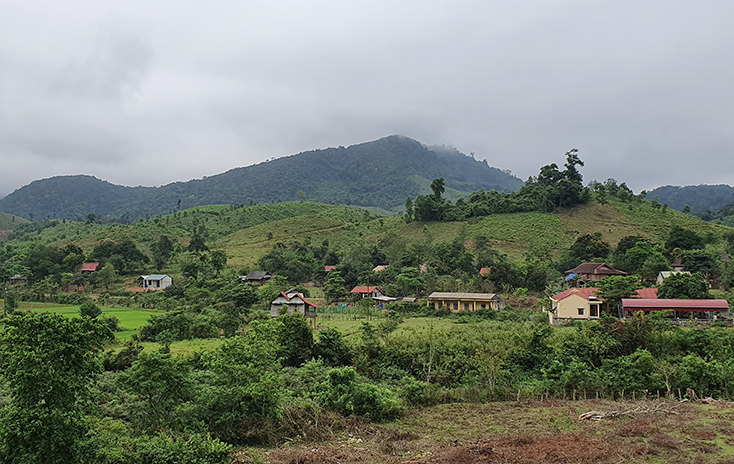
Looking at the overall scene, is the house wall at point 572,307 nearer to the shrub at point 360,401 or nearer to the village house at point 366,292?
the village house at point 366,292

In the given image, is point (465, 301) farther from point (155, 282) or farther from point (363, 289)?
point (155, 282)

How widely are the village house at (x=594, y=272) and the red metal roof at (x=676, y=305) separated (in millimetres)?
14094

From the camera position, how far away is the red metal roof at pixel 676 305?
32844mm

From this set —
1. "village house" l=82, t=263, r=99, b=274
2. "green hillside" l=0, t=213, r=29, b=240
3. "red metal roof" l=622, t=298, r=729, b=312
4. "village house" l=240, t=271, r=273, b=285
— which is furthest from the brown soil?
"green hillside" l=0, t=213, r=29, b=240

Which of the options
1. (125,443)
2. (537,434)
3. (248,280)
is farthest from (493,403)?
(248,280)

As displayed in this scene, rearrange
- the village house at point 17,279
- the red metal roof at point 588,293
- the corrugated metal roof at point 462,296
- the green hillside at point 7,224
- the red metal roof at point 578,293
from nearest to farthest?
1. the red metal roof at point 578,293
2. the red metal roof at point 588,293
3. the corrugated metal roof at point 462,296
4. the village house at point 17,279
5. the green hillside at point 7,224

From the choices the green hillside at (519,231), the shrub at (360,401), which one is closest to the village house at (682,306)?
the shrub at (360,401)

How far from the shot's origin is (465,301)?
40625 millimetres

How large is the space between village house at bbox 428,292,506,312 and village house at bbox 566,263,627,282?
537 inches

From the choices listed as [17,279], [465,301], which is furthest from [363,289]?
[17,279]

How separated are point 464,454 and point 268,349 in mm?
7020

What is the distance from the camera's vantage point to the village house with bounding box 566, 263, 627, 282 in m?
48.7

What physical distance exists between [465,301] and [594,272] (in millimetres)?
16831

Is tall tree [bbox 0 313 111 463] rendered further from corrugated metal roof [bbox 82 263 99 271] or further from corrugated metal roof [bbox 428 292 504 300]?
corrugated metal roof [bbox 82 263 99 271]
